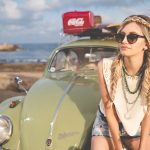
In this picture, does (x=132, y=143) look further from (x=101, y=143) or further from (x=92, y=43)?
(x=92, y=43)

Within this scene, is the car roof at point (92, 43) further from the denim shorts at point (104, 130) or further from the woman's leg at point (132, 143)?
the woman's leg at point (132, 143)

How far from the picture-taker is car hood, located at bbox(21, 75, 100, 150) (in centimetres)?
516

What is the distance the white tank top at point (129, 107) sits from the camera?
447cm

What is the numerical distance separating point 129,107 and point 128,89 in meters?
0.19

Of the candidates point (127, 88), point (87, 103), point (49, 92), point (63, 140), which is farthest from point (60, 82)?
point (127, 88)

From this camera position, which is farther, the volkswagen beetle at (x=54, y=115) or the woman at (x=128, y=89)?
the volkswagen beetle at (x=54, y=115)

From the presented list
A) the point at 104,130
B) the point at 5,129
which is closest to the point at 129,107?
the point at 104,130

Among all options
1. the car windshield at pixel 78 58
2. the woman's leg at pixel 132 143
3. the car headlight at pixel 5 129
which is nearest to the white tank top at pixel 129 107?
the woman's leg at pixel 132 143

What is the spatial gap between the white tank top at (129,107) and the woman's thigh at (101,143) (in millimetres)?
252

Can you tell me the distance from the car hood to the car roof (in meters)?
0.99

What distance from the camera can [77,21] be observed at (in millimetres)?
7434

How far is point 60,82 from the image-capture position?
246 inches

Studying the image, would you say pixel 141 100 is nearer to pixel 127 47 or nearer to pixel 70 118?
pixel 127 47

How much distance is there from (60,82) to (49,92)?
422mm
